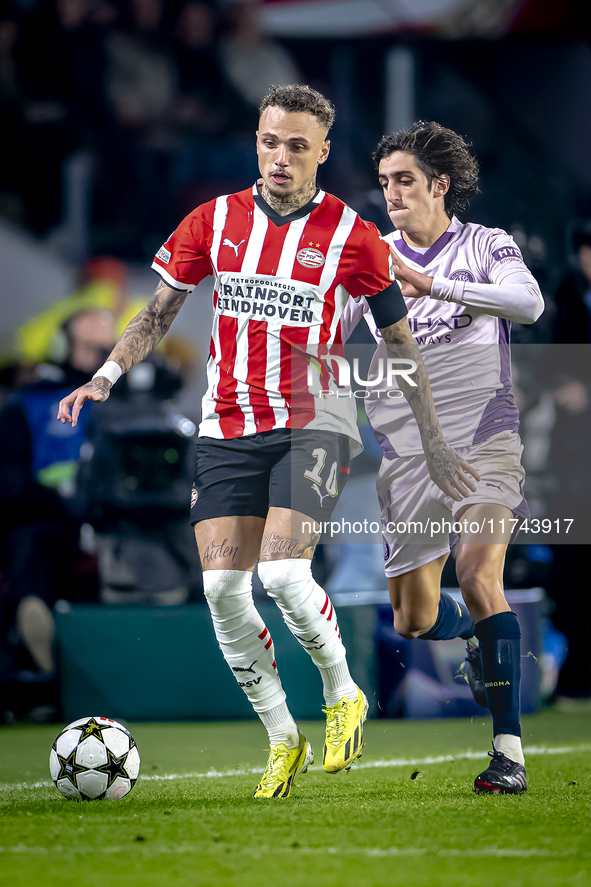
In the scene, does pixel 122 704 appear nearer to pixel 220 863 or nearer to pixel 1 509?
pixel 1 509

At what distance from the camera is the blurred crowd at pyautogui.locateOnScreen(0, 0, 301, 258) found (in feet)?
22.7

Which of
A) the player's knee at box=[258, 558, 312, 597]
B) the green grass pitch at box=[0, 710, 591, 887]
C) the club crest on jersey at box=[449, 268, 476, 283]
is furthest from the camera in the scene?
the club crest on jersey at box=[449, 268, 476, 283]

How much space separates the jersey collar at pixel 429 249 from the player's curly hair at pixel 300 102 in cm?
64

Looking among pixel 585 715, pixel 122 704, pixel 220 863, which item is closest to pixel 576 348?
pixel 585 715

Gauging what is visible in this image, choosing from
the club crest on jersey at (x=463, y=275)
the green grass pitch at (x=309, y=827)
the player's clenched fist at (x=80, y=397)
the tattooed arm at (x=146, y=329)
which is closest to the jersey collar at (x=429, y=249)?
the club crest on jersey at (x=463, y=275)

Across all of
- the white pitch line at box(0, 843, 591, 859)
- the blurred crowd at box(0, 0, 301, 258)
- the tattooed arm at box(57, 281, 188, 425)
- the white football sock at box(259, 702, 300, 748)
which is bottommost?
the white pitch line at box(0, 843, 591, 859)

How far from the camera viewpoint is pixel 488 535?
138 inches

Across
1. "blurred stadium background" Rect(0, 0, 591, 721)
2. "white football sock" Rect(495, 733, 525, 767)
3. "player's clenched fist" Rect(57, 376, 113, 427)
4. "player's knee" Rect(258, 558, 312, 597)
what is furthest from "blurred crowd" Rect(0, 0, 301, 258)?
"white football sock" Rect(495, 733, 525, 767)

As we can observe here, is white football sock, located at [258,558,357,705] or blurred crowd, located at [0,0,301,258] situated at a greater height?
blurred crowd, located at [0,0,301,258]

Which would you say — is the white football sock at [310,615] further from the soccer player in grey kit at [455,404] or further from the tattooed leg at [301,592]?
the soccer player in grey kit at [455,404]

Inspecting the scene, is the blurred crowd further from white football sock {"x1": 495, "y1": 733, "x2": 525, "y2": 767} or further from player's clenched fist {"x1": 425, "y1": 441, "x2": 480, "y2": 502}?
white football sock {"x1": 495, "y1": 733, "x2": 525, "y2": 767}

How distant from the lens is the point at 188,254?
3.56m

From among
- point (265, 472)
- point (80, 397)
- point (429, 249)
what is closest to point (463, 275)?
point (429, 249)

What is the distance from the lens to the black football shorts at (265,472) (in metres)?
3.28
